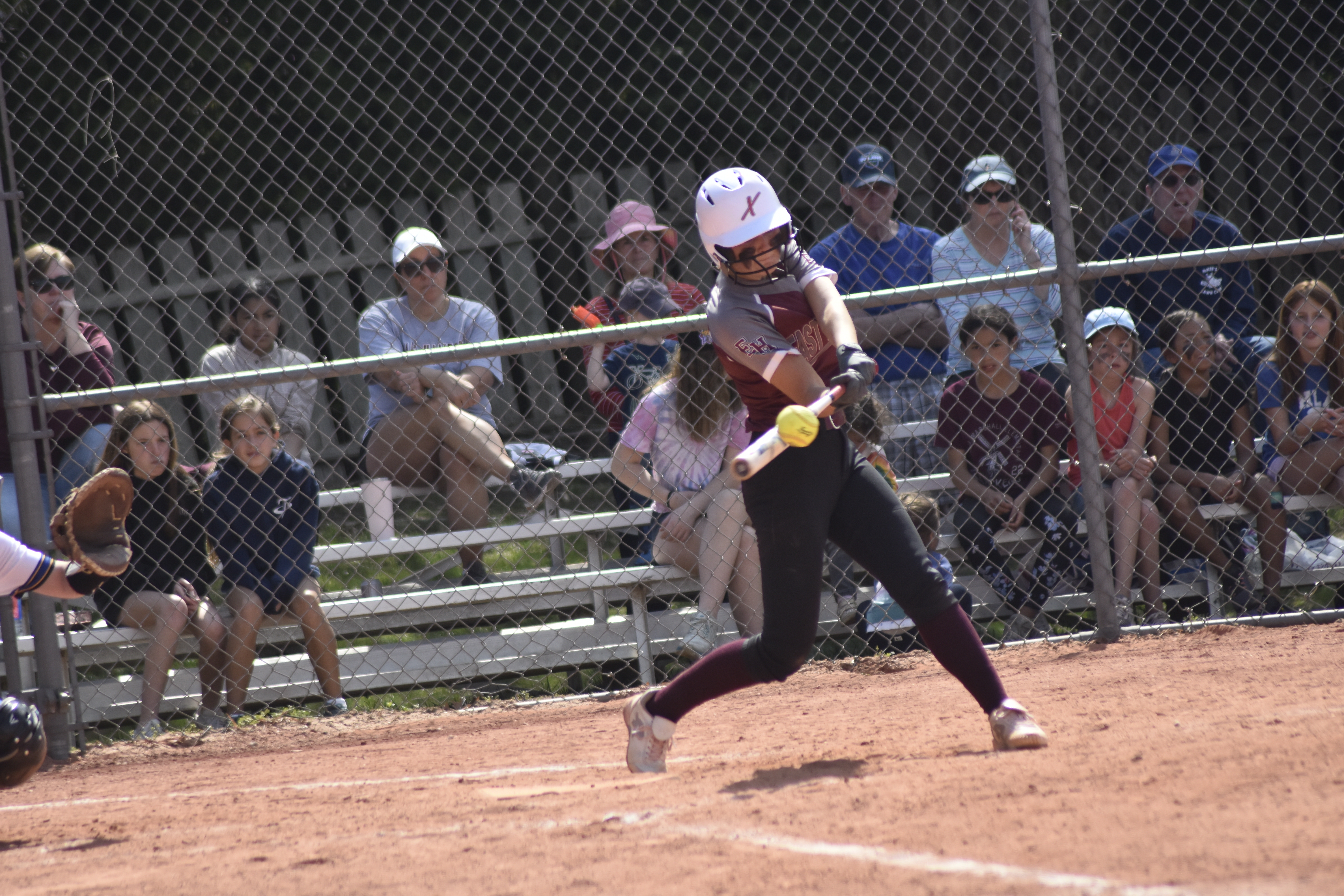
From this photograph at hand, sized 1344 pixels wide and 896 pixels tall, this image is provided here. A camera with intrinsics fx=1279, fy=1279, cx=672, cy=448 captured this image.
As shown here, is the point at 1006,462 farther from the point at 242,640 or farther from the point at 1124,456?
the point at 242,640

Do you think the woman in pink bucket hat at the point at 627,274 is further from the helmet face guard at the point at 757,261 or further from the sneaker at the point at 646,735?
the helmet face guard at the point at 757,261

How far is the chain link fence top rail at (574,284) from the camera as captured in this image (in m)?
5.57

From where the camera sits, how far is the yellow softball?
127 inches

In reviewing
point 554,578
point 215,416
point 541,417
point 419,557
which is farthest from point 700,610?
point 541,417

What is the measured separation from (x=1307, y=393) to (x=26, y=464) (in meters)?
5.42

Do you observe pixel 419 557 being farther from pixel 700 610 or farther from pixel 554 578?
pixel 700 610

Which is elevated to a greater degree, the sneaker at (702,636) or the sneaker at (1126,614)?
the sneaker at (702,636)

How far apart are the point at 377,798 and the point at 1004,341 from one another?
11.2 ft

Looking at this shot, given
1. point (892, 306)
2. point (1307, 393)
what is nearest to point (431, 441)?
point (892, 306)

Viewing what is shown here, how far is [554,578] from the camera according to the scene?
559cm

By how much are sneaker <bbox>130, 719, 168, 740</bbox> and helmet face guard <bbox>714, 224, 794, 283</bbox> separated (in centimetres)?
326

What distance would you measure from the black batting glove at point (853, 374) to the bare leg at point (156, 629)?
3.28 metres

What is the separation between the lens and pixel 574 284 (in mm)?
9805

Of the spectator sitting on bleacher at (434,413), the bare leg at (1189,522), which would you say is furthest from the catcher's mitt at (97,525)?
the bare leg at (1189,522)
